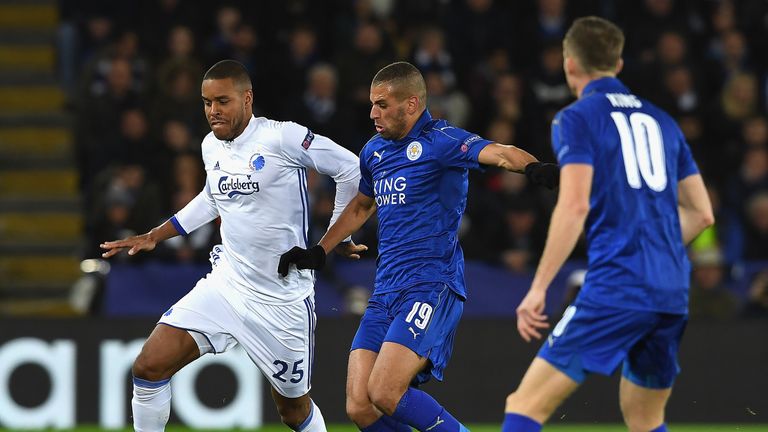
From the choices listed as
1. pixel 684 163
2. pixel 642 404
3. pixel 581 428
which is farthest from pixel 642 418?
pixel 581 428

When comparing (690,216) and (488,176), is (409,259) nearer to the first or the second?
(690,216)

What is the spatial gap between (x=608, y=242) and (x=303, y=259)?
6.91 ft

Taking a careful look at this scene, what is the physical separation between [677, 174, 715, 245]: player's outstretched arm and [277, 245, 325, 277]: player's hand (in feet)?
6.79

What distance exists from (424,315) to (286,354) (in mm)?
961

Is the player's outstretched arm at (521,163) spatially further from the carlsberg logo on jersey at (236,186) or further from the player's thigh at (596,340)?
the carlsberg logo on jersey at (236,186)

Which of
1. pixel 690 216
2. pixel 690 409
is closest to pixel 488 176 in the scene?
pixel 690 409

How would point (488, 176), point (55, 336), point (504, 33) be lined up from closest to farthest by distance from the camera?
1. point (55, 336)
2. point (488, 176)
3. point (504, 33)

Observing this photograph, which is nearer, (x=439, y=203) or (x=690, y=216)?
(x=690, y=216)

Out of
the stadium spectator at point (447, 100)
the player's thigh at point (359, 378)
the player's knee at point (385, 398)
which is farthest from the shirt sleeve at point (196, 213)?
the stadium spectator at point (447, 100)

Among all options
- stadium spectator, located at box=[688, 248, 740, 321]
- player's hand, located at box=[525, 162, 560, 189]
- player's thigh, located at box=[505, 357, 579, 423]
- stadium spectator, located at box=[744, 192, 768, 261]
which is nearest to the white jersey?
player's hand, located at box=[525, 162, 560, 189]

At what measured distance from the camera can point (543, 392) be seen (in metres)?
5.52

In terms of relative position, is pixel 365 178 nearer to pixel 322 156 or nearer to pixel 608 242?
pixel 322 156

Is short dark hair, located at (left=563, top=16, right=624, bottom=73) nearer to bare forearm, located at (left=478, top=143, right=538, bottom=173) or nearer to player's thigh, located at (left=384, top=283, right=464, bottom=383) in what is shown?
bare forearm, located at (left=478, top=143, right=538, bottom=173)

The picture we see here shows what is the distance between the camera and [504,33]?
1434 centimetres
